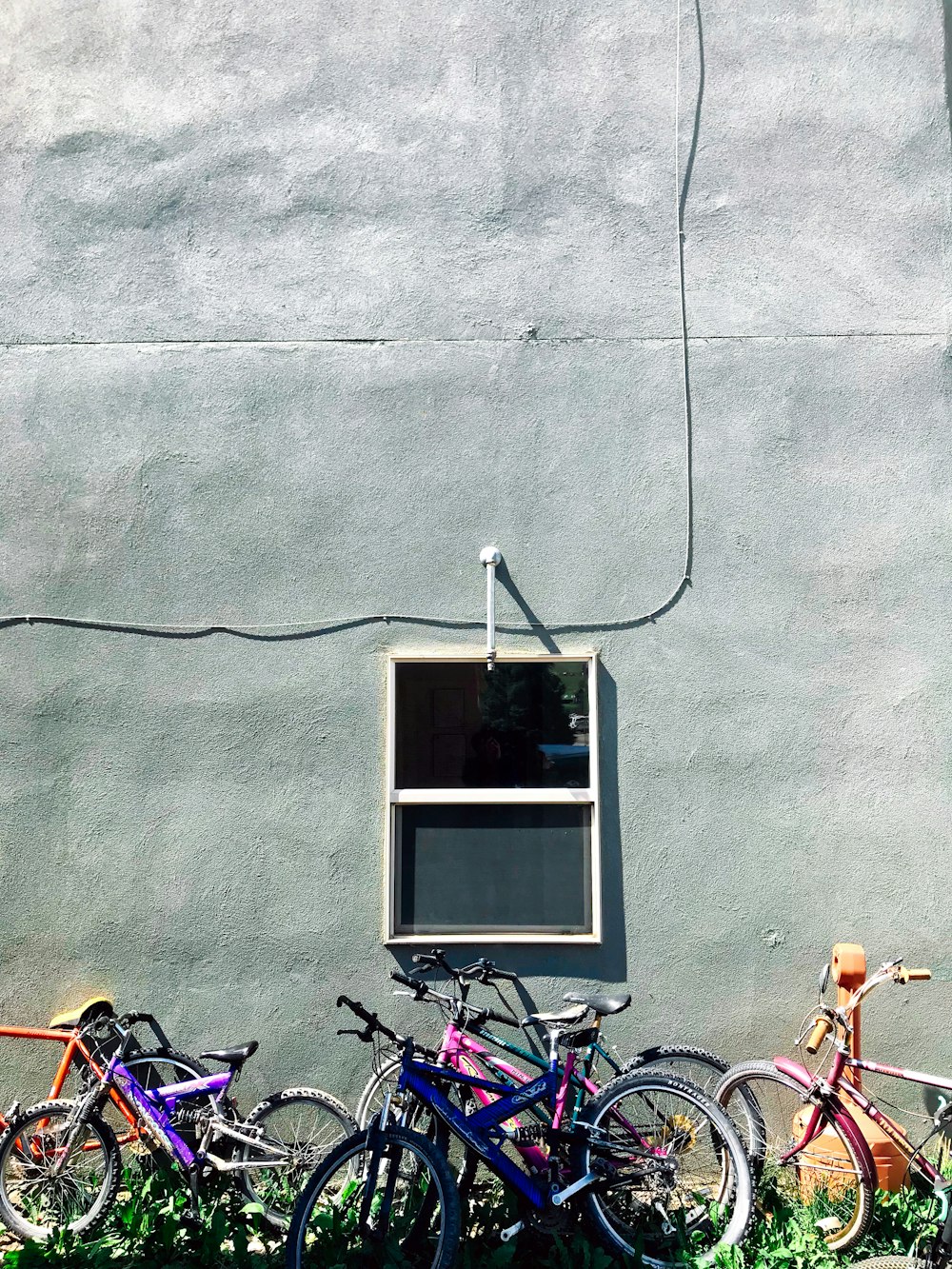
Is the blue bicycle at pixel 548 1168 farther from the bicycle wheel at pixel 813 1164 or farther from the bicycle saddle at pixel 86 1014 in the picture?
the bicycle saddle at pixel 86 1014

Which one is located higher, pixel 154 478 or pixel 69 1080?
pixel 154 478

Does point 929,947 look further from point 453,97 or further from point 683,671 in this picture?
point 453,97

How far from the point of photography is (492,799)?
19.6 ft

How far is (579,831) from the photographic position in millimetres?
5980

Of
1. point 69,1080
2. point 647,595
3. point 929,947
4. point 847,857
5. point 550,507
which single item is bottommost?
point 69,1080

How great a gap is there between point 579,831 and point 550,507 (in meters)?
1.75

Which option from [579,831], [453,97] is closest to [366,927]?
[579,831]

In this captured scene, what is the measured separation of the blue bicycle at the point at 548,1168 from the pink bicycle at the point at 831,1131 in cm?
29

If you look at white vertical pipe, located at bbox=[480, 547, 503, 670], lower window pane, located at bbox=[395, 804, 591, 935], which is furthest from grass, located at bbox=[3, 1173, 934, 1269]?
white vertical pipe, located at bbox=[480, 547, 503, 670]

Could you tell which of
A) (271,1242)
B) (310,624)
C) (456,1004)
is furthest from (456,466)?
(271,1242)

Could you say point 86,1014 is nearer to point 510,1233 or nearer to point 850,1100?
point 510,1233

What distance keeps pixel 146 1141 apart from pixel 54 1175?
411 mm

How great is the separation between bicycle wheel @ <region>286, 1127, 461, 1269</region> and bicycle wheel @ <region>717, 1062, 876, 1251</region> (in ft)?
4.86

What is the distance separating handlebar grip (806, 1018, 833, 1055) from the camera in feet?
17.2
